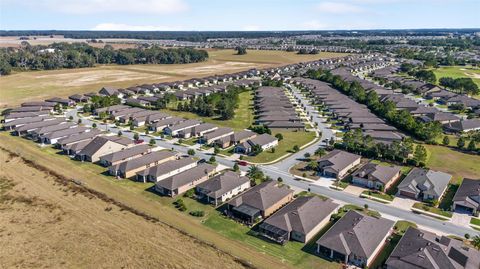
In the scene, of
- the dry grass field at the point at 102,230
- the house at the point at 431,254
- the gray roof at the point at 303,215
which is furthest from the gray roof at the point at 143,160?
the house at the point at 431,254

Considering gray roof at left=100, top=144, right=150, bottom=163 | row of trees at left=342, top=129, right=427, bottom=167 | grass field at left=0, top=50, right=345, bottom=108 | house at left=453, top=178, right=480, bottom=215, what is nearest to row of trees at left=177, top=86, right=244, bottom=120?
gray roof at left=100, top=144, right=150, bottom=163

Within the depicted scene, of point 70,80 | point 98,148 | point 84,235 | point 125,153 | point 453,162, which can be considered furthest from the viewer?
point 70,80

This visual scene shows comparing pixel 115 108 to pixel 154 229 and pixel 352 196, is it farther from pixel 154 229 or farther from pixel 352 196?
pixel 352 196

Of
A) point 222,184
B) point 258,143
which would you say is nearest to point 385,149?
point 258,143

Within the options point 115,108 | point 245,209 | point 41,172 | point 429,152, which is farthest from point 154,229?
point 115,108

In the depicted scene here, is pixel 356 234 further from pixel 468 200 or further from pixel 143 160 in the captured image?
pixel 143 160

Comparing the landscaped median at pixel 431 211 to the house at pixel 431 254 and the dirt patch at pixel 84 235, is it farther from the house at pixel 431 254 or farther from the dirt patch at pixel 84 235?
the dirt patch at pixel 84 235
